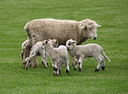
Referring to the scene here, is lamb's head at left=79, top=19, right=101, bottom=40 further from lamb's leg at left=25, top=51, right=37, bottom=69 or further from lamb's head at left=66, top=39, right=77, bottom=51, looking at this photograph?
lamb's leg at left=25, top=51, right=37, bottom=69

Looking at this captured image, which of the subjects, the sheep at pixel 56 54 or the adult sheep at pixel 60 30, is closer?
the sheep at pixel 56 54

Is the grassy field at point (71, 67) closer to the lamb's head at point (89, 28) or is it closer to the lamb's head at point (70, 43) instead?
the lamb's head at point (70, 43)

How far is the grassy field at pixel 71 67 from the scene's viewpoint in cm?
1073

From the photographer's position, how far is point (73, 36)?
1452 cm

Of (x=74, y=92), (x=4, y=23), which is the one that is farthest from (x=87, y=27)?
(x=4, y=23)

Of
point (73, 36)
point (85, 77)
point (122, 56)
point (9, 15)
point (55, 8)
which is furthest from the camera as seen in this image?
point (55, 8)

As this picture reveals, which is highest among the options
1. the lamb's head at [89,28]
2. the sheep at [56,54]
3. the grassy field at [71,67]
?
the lamb's head at [89,28]

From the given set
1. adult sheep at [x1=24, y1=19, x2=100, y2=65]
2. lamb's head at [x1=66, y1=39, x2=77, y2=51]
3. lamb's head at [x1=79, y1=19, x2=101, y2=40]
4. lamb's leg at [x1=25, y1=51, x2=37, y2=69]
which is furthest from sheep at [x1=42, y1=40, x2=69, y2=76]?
lamb's head at [x1=79, y1=19, x2=101, y2=40]

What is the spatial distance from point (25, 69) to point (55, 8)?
16.2 metres

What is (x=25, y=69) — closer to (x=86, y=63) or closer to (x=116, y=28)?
(x=86, y=63)

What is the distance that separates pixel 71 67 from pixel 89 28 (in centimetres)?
151

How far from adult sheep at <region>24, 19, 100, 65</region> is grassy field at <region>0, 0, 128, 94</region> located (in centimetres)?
106

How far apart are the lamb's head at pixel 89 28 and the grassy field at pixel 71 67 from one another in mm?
1094

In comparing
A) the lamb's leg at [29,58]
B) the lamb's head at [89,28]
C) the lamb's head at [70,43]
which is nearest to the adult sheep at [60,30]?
the lamb's head at [89,28]
